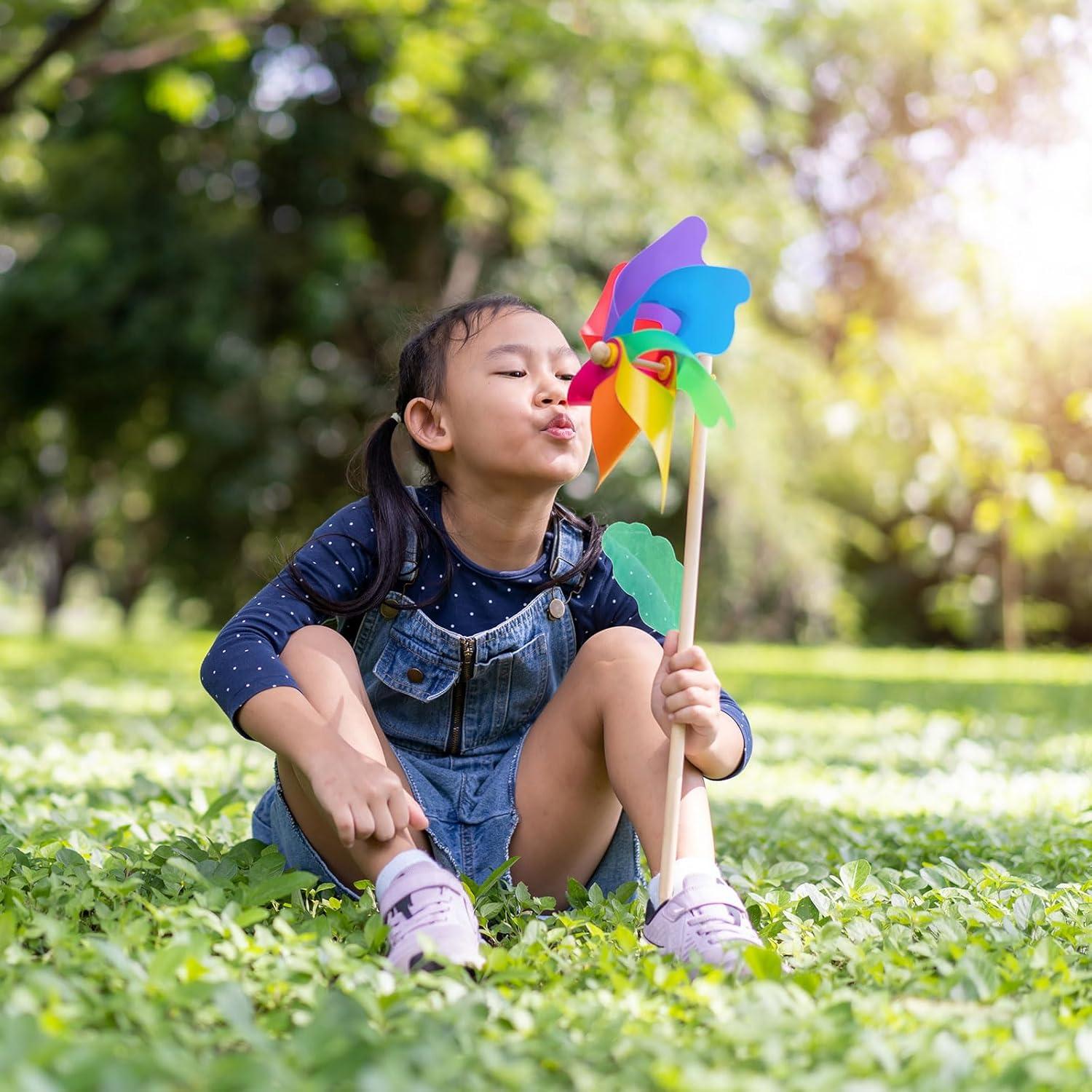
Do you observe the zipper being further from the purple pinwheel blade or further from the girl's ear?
the purple pinwheel blade

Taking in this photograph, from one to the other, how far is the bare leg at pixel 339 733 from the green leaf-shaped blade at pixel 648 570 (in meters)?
0.43

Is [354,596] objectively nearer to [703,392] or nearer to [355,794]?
[355,794]

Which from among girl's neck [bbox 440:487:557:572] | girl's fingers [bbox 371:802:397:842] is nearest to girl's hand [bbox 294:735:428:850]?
girl's fingers [bbox 371:802:397:842]

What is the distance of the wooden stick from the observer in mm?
1765

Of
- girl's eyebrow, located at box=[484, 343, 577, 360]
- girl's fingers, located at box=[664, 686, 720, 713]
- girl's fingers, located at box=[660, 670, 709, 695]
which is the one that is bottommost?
girl's fingers, located at box=[664, 686, 720, 713]

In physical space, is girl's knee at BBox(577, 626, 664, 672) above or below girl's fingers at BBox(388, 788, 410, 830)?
above

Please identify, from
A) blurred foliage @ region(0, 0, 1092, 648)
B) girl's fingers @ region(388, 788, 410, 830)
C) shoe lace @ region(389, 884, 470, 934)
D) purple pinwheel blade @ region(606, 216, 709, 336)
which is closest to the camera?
shoe lace @ region(389, 884, 470, 934)

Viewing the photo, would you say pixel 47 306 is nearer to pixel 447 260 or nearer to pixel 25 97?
pixel 25 97

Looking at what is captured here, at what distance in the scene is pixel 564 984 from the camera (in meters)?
1.56

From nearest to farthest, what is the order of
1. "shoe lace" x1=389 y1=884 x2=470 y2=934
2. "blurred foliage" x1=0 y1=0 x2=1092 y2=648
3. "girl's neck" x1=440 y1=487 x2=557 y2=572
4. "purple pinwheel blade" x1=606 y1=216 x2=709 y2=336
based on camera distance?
"shoe lace" x1=389 y1=884 x2=470 y2=934, "purple pinwheel blade" x1=606 y1=216 x2=709 y2=336, "girl's neck" x1=440 y1=487 x2=557 y2=572, "blurred foliage" x1=0 y1=0 x2=1092 y2=648

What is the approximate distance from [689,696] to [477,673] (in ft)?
1.46

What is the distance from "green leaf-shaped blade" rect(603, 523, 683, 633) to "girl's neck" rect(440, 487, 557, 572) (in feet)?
0.48

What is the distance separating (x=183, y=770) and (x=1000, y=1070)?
2.59m

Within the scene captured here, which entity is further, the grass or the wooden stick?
the wooden stick
